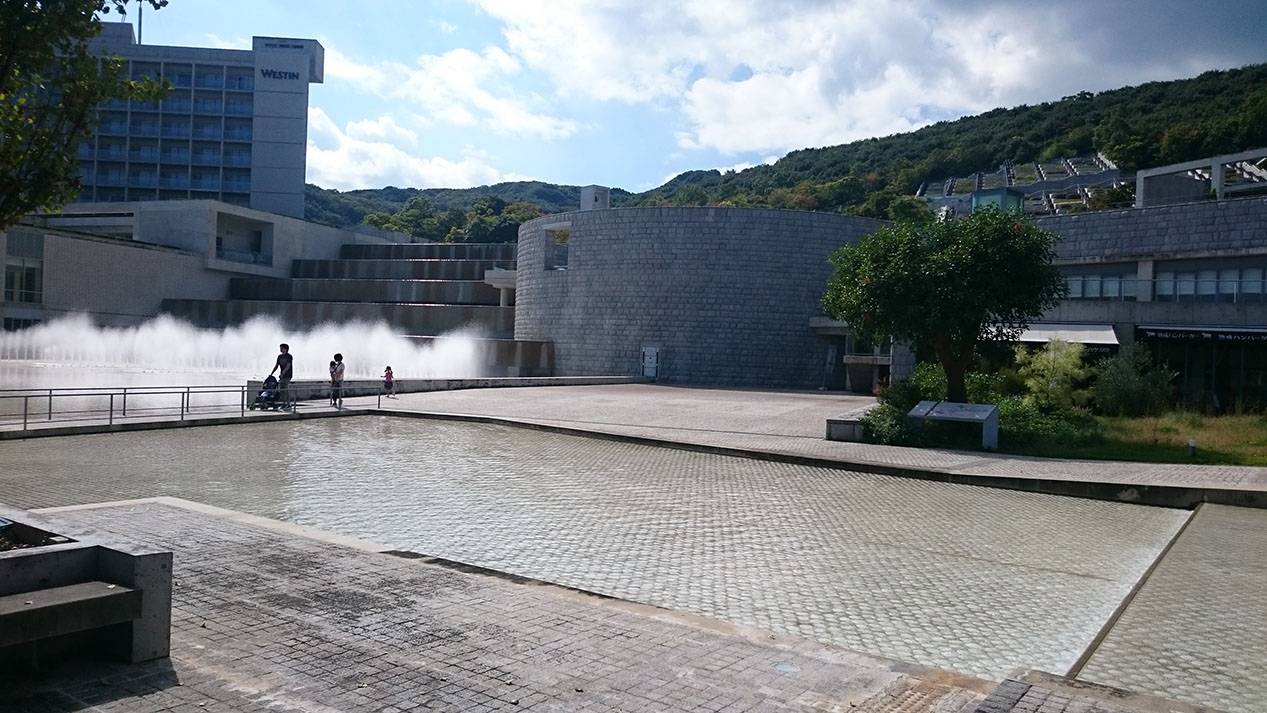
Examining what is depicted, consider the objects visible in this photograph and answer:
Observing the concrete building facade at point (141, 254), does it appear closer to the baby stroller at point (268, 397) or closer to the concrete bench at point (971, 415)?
the baby stroller at point (268, 397)

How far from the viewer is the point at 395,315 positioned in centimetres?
4947

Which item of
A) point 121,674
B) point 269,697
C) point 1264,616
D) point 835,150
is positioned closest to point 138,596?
point 121,674

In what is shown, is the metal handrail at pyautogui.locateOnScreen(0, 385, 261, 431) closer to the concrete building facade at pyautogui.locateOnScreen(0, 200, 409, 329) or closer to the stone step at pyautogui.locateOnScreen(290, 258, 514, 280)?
Result: the concrete building facade at pyautogui.locateOnScreen(0, 200, 409, 329)

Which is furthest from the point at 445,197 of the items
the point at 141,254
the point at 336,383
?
the point at 336,383

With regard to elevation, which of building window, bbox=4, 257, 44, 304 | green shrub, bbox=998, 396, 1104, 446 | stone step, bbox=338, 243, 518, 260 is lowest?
green shrub, bbox=998, 396, 1104, 446

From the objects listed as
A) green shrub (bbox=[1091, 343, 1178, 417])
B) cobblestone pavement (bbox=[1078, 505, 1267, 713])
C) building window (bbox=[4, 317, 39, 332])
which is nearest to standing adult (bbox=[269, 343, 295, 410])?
cobblestone pavement (bbox=[1078, 505, 1267, 713])

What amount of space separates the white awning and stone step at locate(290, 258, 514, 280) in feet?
119

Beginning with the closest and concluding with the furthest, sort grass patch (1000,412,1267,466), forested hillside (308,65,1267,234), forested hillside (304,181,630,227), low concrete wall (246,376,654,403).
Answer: grass patch (1000,412,1267,466)
low concrete wall (246,376,654,403)
forested hillside (308,65,1267,234)
forested hillside (304,181,630,227)

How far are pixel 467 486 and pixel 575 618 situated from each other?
634 cm

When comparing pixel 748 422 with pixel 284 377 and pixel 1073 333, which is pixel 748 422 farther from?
pixel 284 377

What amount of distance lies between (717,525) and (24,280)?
4993 cm

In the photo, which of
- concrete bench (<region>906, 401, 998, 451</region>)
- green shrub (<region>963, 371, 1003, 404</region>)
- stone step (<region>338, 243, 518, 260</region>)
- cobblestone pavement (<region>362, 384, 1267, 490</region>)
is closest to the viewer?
cobblestone pavement (<region>362, 384, 1267, 490</region>)

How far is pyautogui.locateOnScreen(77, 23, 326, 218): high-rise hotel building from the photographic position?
81188 mm

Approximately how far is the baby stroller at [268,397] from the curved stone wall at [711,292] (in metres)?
23.3
